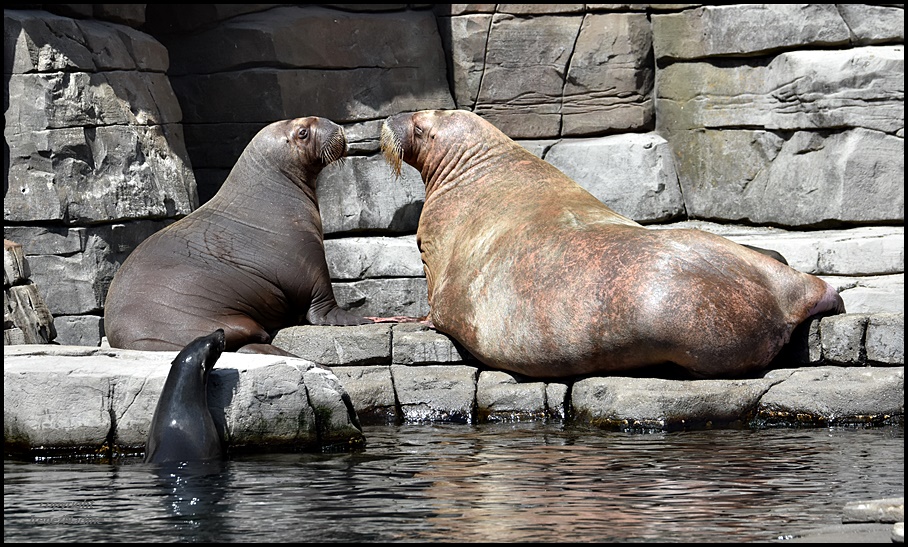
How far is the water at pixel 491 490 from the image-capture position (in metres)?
4.34

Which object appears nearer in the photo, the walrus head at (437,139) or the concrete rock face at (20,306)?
the concrete rock face at (20,306)

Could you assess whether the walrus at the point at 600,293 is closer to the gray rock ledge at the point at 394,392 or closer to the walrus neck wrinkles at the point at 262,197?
the gray rock ledge at the point at 394,392

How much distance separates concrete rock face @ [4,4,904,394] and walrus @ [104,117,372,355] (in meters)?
0.90

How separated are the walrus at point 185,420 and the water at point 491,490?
0.16 m

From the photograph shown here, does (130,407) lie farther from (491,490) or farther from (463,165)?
(463,165)

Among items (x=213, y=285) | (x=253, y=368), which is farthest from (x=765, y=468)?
(x=213, y=285)

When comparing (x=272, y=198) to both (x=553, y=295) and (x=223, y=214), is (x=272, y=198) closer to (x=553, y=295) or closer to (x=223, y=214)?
(x=223, y=214)

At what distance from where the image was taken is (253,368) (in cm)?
632

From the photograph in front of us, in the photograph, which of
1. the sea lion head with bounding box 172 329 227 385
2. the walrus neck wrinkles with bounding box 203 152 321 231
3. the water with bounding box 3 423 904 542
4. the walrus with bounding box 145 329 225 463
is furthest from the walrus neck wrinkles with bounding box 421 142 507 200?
the walrus with bounding box 145 329 225 463

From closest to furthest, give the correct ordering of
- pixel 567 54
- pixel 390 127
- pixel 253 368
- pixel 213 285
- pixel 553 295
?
1. pixel 253 368
2. pixel 553 295
3. pixel 213 285
4. pixel 390 127
5. pixel 567 54

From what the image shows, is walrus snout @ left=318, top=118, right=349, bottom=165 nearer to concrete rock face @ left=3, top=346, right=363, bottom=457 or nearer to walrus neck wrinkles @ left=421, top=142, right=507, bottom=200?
walrus neck wrinkles @ left=421, top=142, right=507, bottom=200

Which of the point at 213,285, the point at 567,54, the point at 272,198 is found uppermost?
the point at 567,54

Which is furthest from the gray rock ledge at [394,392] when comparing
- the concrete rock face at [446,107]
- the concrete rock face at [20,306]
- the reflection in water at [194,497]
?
the concrete rock face at [446,107]

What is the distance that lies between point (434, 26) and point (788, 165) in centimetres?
313
